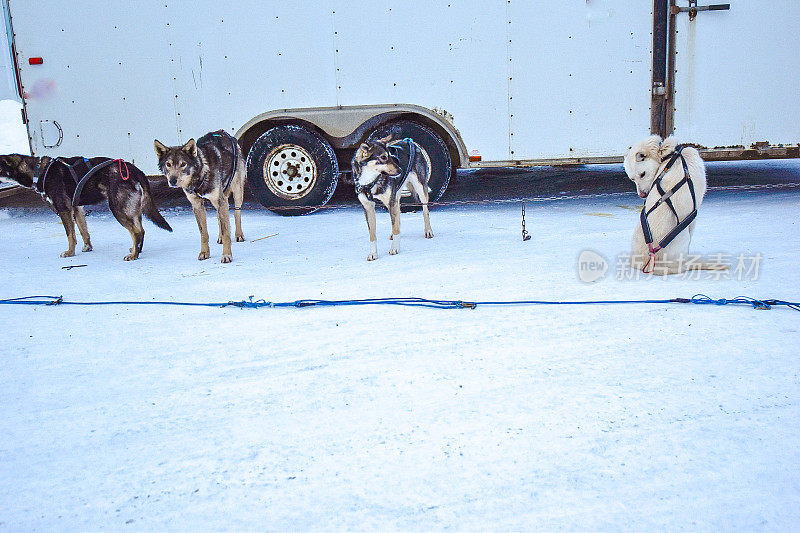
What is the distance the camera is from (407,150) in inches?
216

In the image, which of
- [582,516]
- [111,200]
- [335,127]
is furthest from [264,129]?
[582,516]

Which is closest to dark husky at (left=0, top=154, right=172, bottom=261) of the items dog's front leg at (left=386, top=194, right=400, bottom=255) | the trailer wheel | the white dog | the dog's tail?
the dog's tail

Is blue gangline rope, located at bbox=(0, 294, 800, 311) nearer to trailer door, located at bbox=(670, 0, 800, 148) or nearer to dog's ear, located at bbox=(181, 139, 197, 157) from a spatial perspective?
dog's ear, located at bbox=(181, 139, 197, 157)

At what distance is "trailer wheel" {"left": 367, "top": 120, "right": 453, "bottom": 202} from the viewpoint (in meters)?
7.36

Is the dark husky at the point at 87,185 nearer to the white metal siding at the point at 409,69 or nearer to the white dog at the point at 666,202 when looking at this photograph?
the white metal siding at the point at 409,69

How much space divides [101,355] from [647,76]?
6317 mm

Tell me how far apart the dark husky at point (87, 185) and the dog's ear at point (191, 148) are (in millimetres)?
879

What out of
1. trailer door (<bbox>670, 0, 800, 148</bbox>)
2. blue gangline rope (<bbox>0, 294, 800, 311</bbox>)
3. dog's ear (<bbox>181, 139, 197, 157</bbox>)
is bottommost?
blue gangline rope (<bbox>0, 294, 800, 311</bbox>)

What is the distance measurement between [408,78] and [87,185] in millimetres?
3722

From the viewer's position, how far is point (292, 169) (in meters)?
7.56

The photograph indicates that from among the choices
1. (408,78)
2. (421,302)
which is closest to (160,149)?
(421,302)

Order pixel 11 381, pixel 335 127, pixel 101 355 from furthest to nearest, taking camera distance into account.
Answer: pixel 335 127
pixel 101 355
pixel 11 381

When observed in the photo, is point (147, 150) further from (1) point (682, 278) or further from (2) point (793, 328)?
(2) point (793, 328)

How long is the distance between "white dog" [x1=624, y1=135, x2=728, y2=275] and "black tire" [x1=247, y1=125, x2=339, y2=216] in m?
4.04
